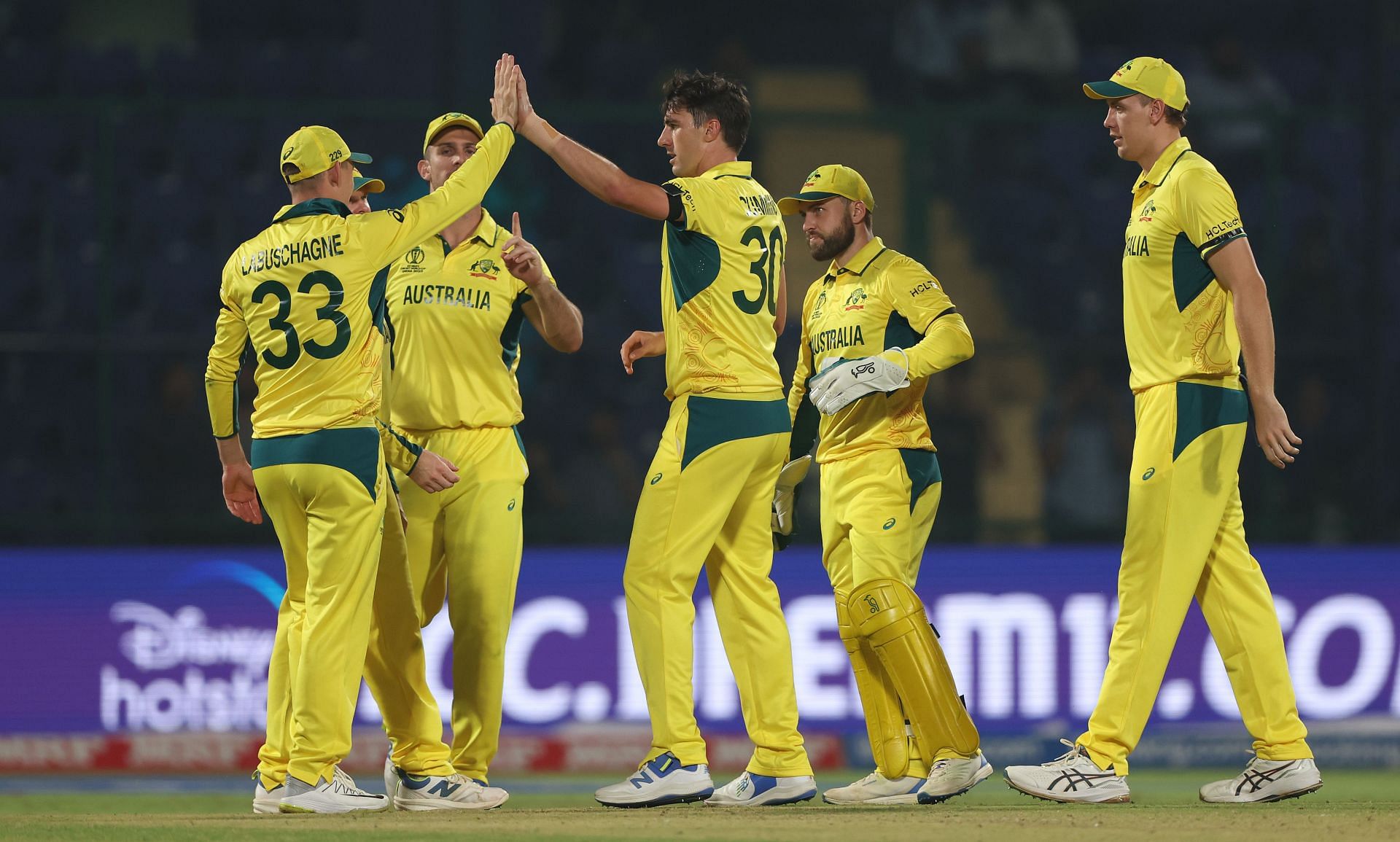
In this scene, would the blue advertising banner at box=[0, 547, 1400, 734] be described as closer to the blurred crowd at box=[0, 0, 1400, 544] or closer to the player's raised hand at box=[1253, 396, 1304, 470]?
the blurred crowd at box=[0, 0, 1400, 544]

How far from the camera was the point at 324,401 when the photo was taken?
5852mm

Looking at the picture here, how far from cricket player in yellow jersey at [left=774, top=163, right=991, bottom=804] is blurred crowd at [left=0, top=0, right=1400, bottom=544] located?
4636 mm

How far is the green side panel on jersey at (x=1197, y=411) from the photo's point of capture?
18.8ft

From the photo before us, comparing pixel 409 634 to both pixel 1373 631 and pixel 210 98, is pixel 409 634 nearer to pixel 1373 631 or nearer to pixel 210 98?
pixel 1373 631

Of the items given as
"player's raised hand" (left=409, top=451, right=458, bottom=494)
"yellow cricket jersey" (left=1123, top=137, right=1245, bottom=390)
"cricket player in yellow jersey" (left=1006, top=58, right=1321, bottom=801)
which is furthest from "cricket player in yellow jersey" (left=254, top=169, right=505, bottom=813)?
"yellow cricket jersey" (left=1123, top=137, right=1245, bottom=390)

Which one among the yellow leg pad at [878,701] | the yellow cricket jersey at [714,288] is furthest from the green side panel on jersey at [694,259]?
the yellow leg pad at [878,701]

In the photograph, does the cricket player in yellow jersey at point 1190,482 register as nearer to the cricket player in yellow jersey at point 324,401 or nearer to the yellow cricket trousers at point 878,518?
the yellow cricket trousers at point 878,518

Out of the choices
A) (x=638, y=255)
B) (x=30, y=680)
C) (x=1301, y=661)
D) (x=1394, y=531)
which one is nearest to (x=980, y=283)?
(x=638, y=255)

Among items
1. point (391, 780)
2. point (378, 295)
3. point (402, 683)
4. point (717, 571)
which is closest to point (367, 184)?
point (378, 295)

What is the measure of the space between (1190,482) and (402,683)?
271cm

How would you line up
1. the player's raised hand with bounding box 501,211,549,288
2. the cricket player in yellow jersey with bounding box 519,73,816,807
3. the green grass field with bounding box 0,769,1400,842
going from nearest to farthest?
the green grass field with bounding box 0,769,1400,842, the cricket player in yellow jersey with bounding box 519,73,816,807, the player's raised hand with bounding box 501,211,549,288

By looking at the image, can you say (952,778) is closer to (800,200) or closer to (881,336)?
(881,336)

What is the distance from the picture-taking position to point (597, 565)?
9.37m

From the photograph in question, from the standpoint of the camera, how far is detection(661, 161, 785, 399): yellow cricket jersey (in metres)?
5.89
